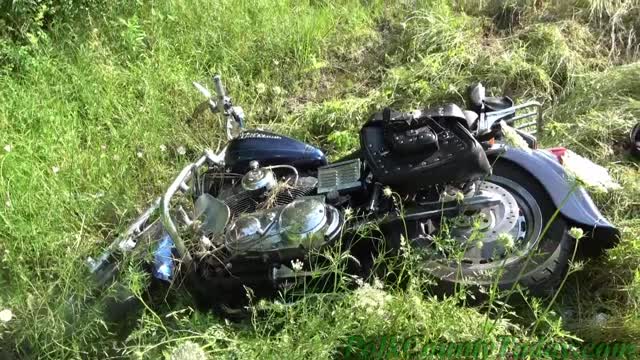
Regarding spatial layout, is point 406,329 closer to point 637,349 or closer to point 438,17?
point 637,349

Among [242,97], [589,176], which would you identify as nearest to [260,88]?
[242,97]

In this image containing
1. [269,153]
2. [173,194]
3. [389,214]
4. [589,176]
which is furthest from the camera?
[269,153]

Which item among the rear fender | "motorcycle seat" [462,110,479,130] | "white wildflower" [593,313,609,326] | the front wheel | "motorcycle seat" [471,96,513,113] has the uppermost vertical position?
"motorcycle seat" [462,110,479,130]

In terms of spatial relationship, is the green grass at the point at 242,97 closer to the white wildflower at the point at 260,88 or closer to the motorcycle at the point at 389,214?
the white wildflower at the point at 260,88

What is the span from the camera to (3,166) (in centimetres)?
400

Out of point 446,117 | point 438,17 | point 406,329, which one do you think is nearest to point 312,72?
point 438,17

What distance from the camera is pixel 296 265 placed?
244cm

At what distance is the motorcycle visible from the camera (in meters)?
2.57

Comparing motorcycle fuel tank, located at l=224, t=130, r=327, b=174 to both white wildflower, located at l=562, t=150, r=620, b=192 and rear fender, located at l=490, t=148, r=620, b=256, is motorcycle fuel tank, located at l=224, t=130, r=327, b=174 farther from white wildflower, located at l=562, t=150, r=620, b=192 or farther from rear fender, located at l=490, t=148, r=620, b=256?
white wildflower, located at l=562, t=150, r=620, b=192

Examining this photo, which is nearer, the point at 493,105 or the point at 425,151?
the point at 425,151

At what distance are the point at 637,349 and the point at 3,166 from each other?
11.2 ft

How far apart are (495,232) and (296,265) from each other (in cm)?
81

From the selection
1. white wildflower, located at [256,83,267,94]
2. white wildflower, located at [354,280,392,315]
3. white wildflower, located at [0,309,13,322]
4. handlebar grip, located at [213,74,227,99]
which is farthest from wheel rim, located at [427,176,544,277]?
white wildflower, located at [256,83,267,94]

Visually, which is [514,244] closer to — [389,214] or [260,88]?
[389,214]
